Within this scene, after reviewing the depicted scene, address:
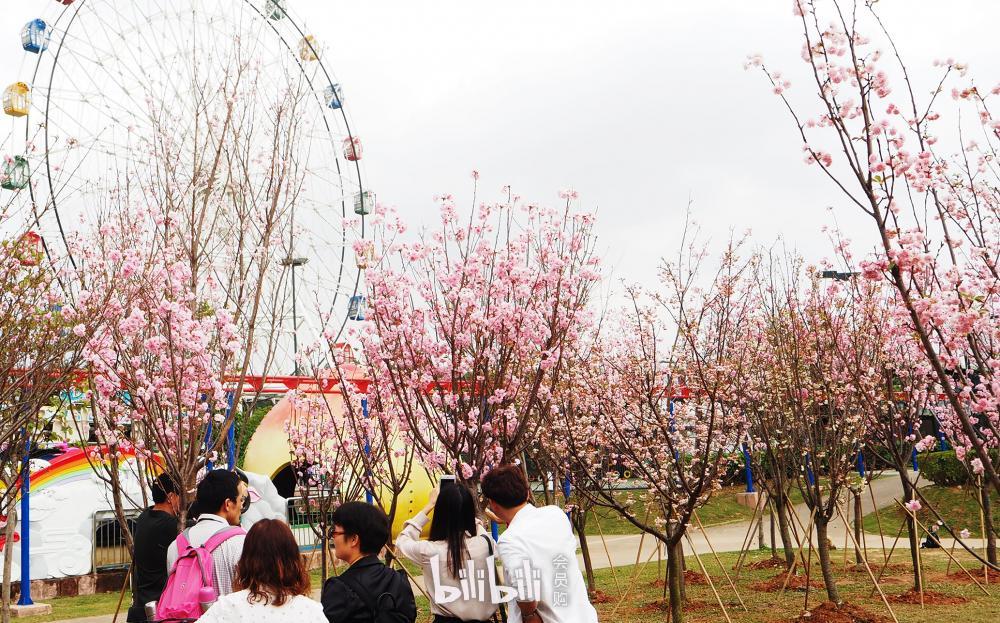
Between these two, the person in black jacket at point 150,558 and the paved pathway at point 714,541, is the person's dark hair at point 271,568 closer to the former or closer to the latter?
the person in black jacket at point 150,558

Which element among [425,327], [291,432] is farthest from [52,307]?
Result: [291,432]

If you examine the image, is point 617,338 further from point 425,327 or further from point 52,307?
point 52,307

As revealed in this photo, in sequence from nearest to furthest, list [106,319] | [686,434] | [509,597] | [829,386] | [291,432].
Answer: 1. [509,597]
2. [106,319]
3. [829,386]
4. [291,432]
5. [686,434]

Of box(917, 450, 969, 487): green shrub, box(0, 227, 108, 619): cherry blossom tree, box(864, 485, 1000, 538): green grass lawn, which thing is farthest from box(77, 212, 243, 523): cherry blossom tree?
box(917, 450, 969, 487): green shrub

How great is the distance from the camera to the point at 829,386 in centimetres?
901

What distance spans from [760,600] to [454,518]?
7330 mm

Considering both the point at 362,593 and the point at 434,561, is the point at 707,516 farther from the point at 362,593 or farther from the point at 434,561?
the point at 362,593

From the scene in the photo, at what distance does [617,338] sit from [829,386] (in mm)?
4957

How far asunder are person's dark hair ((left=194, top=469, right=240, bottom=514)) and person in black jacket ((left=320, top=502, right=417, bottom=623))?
65 centimetres

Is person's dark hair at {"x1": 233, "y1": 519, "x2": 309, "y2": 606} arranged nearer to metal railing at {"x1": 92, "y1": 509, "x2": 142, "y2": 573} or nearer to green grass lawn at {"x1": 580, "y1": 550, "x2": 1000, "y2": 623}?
green grass lawn at {"x1": 580, "y1": 550, "x2": 1000, "y2": 623}

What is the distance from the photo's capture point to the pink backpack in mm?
3545

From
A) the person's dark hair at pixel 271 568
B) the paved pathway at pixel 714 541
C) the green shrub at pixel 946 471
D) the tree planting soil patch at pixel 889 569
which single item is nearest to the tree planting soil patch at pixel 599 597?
the paved pathway at pixel 714 541

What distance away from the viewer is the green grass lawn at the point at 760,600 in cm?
908

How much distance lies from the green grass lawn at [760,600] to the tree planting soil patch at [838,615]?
0.71ft
